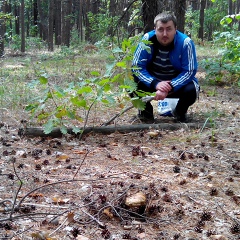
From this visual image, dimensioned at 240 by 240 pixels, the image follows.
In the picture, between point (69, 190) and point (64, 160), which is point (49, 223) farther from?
point (64, 160)

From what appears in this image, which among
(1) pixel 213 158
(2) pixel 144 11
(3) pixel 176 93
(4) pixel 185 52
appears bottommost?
(1) pixel 213 158

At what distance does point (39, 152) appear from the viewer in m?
3.18

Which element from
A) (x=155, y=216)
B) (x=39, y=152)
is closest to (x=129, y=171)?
(x=155, y=216)

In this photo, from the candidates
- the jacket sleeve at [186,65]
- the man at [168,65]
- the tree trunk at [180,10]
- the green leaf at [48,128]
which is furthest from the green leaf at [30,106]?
the tree trunk at [180,10]

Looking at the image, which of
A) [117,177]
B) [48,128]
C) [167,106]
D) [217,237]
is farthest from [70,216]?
[167,106]

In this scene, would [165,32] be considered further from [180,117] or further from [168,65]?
[180,117]

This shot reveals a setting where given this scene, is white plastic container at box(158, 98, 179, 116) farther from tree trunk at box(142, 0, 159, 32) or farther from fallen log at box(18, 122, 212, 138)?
tree trunk at box(142, 0, 159, 32)

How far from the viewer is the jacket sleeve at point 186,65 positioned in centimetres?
411

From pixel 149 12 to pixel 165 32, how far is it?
9.48 ft

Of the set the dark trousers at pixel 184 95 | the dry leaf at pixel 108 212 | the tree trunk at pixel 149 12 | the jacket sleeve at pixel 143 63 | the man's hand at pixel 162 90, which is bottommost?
the dry leaf at pixel 108 212

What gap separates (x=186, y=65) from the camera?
4.14m

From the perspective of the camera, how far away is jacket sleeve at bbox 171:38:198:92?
4109 mm

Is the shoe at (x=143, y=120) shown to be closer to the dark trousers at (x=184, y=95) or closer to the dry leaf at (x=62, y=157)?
the dark trousers at (x=184, y=95)

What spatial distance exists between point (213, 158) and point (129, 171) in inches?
34.4
